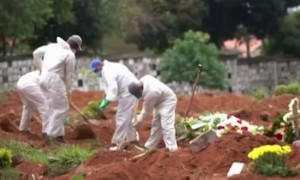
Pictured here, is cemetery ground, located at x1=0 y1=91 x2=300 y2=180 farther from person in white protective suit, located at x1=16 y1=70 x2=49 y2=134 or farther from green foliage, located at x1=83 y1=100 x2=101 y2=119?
green foliage, located at x1=83 y1=100 x2=101 y2=119

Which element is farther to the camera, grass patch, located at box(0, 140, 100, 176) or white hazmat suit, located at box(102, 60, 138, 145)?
white hazmat suit, located at box(102, 60, 138, 145)

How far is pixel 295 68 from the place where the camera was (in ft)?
138

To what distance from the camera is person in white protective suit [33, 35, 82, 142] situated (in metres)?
17.8

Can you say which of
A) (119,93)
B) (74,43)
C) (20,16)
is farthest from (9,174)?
(20,16)

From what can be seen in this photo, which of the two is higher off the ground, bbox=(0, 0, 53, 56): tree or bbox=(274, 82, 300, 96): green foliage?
bbox=(0, 0, 53, 56): tree

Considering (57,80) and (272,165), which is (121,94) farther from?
(272,165)

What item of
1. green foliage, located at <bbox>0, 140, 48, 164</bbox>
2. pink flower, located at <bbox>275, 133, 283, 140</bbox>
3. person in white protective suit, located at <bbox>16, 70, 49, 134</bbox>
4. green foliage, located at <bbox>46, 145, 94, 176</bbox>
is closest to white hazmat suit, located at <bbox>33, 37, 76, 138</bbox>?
Result: person in white protective suit, located at <bbox>16, 70, 49, 134</bbox>

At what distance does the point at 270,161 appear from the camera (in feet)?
40.4

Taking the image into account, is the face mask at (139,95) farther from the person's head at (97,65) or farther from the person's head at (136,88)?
the person's head at (97,65)

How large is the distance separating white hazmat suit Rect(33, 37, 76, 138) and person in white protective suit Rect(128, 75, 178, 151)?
59.0 inches

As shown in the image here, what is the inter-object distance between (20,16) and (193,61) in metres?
6.57

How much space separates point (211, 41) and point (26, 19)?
1177cm

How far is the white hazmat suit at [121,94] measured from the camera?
17375 mm

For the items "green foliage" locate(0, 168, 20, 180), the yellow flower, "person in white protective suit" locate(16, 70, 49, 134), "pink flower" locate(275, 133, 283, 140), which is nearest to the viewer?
the yellow flower
